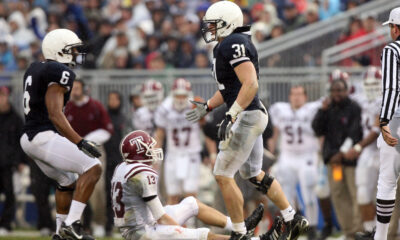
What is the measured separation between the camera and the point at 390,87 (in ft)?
28.2

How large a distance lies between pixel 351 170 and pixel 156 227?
457 centimetres

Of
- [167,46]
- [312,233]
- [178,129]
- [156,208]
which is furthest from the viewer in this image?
[167,46]

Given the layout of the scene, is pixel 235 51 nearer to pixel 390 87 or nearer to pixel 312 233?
pixel 390 87

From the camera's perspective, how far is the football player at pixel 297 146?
1318 centimetres

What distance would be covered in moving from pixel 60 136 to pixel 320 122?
428 cm

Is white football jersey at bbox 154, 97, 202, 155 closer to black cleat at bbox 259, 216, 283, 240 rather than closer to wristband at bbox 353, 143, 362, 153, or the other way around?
wristband at bbox 353, 143, 362, 153

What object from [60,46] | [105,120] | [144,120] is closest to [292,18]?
[144,120]

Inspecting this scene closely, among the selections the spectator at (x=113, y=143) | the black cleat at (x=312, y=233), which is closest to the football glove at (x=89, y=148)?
the black cleat at (x=312, y=233)

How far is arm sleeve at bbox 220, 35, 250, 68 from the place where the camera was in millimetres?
8562

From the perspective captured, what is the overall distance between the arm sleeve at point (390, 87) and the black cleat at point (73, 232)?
288 centimetres

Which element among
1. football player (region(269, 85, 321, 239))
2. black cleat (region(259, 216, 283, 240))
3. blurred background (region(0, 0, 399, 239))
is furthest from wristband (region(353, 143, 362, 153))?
black cleat (region(259, 216, 283, 240))

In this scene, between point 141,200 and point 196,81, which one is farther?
point 196,81

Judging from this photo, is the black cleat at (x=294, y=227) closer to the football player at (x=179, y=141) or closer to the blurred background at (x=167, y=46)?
the blurred background at (x=167, y=46)

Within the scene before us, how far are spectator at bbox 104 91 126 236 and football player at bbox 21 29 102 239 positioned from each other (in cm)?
415
